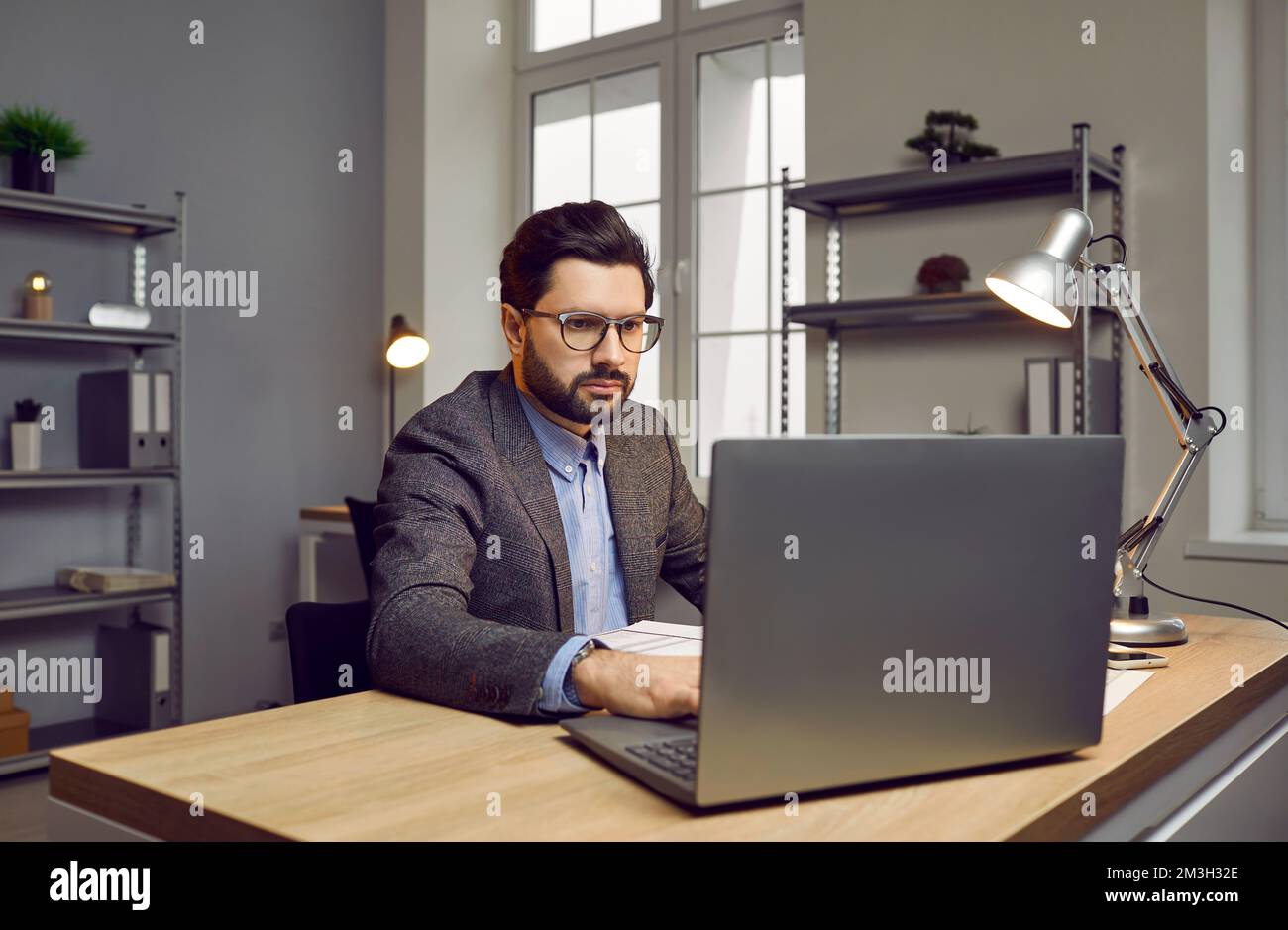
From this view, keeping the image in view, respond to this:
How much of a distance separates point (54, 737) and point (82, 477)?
0.79 metres

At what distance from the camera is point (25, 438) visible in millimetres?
3209

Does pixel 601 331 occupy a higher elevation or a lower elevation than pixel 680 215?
lower

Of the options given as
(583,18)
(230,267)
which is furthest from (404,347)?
(583,18)

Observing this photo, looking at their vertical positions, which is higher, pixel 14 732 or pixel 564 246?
pixel 564 246

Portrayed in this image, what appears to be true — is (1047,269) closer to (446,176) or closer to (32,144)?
(32,144)

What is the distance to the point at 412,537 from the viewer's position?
129 centimetres

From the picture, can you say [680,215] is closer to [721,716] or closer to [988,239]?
[988,239]

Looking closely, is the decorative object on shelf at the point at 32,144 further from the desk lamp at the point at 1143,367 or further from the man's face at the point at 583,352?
the desk lamp at the point at 1143,367

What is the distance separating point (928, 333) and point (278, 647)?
2.56 metres

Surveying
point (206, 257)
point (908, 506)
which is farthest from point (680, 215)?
point (908, 506)

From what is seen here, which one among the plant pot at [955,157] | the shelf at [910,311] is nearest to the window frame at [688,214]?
the shelf at [910,311]

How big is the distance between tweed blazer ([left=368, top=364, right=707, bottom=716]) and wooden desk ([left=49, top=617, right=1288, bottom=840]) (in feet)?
0.16

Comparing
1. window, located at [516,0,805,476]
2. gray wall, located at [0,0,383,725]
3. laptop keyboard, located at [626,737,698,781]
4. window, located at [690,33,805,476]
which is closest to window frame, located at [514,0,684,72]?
window, located at [516,0,805,476]

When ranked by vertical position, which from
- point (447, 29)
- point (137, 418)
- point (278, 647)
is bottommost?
point (278, 647)
